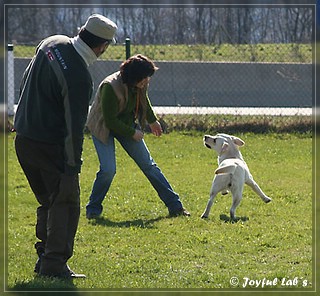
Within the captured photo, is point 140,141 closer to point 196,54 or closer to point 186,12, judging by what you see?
point 186,12

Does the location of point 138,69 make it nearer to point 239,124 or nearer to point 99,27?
point 99,27

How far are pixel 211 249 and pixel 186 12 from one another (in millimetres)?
7344

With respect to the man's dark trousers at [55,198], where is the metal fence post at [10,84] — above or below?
below

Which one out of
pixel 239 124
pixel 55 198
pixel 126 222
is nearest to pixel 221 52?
pixel 239 124

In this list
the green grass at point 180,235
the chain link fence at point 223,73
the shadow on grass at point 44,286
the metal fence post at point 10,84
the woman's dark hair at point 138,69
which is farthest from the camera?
the chain link fence at point 223,73

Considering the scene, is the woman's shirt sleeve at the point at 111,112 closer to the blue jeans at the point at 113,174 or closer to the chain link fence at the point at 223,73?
the blue jeans at the point at 113,174

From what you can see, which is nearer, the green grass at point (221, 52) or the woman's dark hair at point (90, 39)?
the woman's dark hair at point (90, 39)

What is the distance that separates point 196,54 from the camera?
13648 mm

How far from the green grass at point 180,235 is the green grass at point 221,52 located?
183 inches

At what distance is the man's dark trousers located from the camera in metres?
4.62

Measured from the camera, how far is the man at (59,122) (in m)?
4.45

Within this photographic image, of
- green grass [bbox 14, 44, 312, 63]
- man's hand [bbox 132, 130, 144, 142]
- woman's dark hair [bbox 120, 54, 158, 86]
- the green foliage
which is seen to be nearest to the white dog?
man's hand [bbox 132, 130, 144, 142]

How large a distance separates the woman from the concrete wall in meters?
6.80

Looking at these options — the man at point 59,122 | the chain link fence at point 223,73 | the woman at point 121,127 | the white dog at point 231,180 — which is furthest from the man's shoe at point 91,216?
the chain link fence at point 223,73
